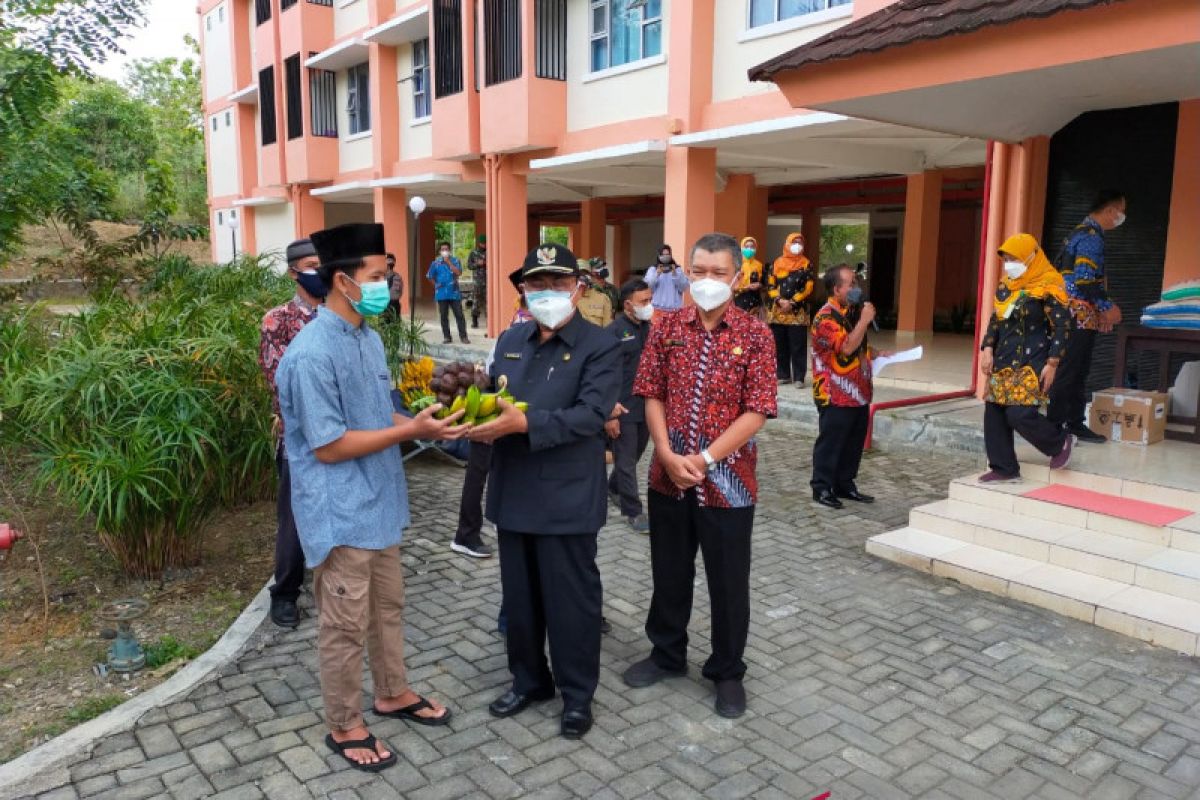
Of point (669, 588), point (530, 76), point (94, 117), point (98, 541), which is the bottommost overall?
point (98, 541)

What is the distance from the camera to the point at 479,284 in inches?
710

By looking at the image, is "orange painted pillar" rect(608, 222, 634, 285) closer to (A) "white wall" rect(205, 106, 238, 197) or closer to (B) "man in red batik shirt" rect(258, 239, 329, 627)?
(A) "white wall" rect(205, 106, 238, 197)

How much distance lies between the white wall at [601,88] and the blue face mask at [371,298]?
9754 millimetres

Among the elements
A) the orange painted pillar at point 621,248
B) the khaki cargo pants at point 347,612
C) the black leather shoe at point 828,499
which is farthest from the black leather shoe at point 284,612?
the orange painted pillar at point 621,248

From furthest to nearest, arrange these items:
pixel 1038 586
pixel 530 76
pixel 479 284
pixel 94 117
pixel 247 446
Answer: pixel 94 117 → pixel 479 284 → pixel 530 76 → pixel 247 446 → pixel 1038 586

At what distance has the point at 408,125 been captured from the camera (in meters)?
18.3

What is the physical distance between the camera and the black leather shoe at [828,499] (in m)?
6.42

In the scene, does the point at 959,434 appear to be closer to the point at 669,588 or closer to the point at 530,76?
the point at 669,588

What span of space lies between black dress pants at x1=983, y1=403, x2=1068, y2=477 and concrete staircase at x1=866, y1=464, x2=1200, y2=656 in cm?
16

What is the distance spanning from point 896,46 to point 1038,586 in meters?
3.61

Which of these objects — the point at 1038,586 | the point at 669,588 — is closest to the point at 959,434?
the point at 1038,586

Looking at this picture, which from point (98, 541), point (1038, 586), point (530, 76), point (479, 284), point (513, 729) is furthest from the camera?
point (479, 284)

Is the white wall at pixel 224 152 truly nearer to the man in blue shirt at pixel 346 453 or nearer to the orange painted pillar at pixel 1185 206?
the orange painted pillar at pixel 1185 206

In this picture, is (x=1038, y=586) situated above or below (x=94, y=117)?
below
